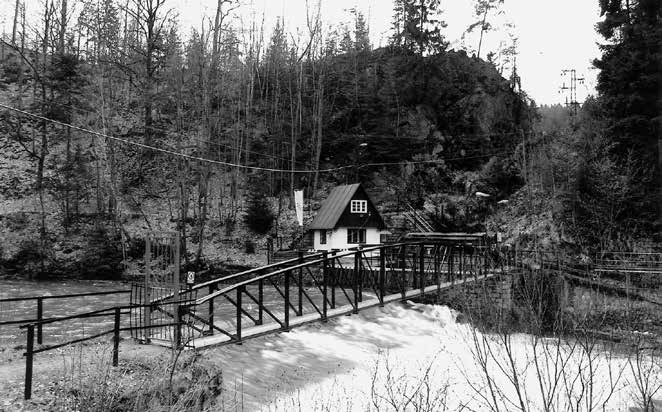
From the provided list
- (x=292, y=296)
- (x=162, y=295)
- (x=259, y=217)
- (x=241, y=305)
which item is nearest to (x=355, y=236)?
(x=259, y=217)

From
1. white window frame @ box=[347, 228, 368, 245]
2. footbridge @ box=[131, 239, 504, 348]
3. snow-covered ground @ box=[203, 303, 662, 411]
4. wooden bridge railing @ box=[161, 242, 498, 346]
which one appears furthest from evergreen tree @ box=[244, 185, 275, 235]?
snow-covered ground @ box=[203, 303, 662, 411]

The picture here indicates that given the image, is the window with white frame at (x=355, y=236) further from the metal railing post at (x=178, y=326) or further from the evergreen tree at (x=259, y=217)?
the metal railing post at (x=178, y=326)

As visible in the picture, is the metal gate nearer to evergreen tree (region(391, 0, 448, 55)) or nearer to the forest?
the forest

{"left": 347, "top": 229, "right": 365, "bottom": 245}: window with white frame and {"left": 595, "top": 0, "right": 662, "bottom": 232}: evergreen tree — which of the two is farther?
{"left": 347, "top": 229, "right": 365, "bottom": 245}: window with white frame

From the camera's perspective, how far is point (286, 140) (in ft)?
161

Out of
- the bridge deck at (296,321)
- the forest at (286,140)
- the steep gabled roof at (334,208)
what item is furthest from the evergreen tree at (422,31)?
the bridge deck at (296,321)

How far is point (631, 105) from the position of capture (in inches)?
1172

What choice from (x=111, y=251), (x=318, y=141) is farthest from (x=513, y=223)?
(x=111, y=251)

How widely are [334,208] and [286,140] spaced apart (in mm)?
13698

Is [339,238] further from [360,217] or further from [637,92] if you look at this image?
[637,92]

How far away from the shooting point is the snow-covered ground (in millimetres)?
8773

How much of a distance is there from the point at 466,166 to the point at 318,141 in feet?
45.1

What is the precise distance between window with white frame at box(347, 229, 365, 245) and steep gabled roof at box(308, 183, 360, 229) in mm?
1715

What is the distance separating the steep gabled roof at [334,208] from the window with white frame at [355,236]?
5.63ft
